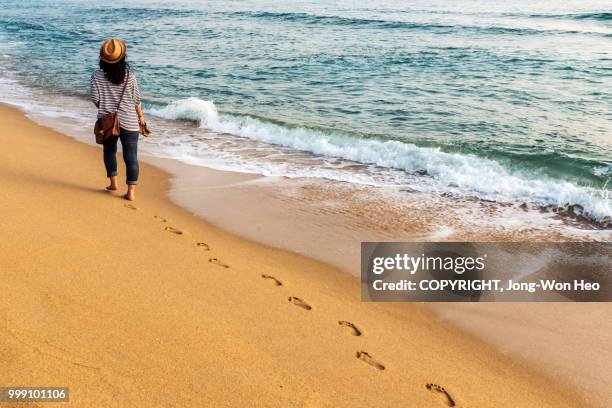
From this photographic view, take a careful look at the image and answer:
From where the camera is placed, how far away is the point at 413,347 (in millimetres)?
3717

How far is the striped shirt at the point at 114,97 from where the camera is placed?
5.37 meters

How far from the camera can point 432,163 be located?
827 cm

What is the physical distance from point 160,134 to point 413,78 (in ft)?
24.8

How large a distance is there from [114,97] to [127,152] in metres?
0.62

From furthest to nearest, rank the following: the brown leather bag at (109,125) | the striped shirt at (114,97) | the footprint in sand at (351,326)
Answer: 1. the brown leather bag at (109,125)
2. the striped shirt at (114,97)
3. the footprint in sand at (351,326)

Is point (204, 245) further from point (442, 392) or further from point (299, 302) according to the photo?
point (442, 392)

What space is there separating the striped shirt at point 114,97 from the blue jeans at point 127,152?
103 mm

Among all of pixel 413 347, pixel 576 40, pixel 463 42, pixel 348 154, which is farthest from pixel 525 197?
pixel 576 40

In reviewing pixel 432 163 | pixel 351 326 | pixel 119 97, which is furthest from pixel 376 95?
pixel 351 326

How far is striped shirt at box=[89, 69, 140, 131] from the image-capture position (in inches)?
211

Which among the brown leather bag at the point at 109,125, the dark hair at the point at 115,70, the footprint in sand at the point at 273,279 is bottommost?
the footprint in sand at the point at 273,279

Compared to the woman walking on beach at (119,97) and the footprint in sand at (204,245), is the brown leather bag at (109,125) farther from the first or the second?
the footprint in sand at (204,245)

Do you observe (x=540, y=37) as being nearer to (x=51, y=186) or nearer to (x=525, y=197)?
(x=525, y=197)

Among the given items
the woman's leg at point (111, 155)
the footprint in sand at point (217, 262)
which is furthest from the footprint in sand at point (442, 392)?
the woman's leg at point (111, 155)
